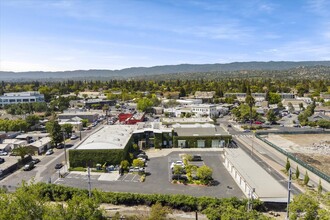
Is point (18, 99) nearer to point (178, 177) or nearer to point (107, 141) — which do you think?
point (107, 141)

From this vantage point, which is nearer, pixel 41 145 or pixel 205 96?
pixel 41 145

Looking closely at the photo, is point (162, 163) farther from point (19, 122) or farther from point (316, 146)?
point (19, 122)

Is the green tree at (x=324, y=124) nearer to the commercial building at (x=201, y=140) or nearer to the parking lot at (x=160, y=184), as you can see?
the commercial building at (x=201, y=140)

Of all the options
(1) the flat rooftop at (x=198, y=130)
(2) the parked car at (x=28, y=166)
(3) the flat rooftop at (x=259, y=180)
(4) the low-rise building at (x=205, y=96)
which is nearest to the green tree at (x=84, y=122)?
(1) the flat rooftop at (x=198, y=130)

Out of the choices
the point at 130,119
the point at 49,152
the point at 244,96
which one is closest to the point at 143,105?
the point at 130,119

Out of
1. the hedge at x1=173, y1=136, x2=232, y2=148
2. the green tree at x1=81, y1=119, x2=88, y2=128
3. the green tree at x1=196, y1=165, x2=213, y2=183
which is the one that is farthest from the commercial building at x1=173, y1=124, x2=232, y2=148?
the green tree at x1=81, y1=119, x2=88, y2=128

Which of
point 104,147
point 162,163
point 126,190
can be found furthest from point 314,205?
point 104,147
